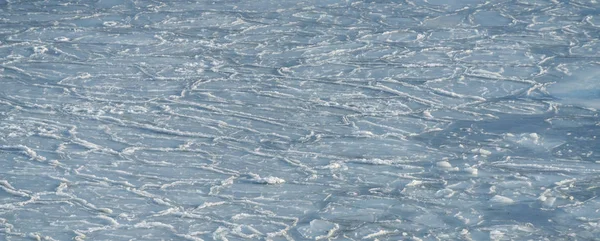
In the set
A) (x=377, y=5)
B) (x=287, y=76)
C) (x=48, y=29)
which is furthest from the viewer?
(x=377, y=5)

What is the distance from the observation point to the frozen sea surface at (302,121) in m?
2.76

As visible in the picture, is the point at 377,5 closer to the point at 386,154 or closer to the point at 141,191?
the point at 386,154

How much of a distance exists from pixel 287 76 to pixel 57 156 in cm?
123

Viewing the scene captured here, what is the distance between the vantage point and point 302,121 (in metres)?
3.60

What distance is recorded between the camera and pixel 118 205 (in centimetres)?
286

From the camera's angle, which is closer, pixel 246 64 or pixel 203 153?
pixel 203 153

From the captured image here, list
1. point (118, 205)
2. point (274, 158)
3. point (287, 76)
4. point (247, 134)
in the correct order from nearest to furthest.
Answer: point (118, 205)
point (274, 158)
point (247, 134)
point (287, 76)

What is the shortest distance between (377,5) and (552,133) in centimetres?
218

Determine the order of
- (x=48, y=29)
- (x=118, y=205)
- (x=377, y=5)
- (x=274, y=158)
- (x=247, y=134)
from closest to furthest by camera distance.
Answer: (x=118, y=205)
(x=274, y=158)
(x=247, y=134)
(x=48, y=29)
(x=377, y=5)

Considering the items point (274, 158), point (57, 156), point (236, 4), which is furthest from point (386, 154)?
point (236, 4)

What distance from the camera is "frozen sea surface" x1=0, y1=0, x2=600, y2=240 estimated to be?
2756 mm

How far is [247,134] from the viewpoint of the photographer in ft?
11.4

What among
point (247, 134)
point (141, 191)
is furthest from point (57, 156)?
point (247, 134)

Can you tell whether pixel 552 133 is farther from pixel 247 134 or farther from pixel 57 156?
pixel 57 156
